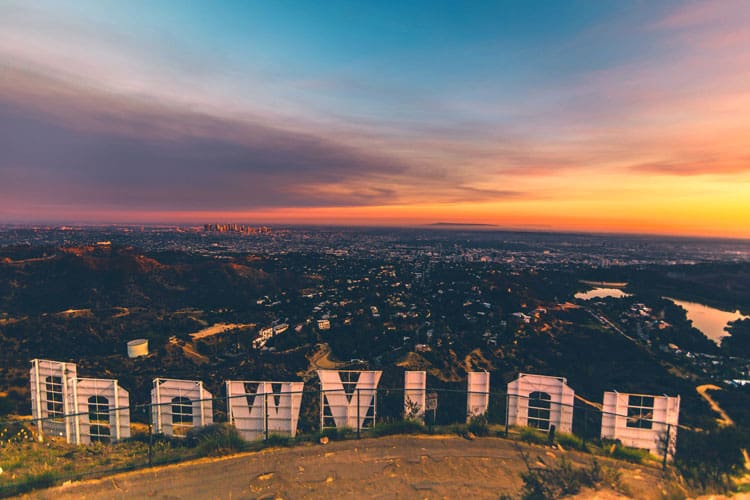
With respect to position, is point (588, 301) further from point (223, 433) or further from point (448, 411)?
point (223, 433)

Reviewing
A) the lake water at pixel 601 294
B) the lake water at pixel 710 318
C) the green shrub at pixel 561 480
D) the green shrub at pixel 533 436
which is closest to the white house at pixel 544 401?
the green shrub at pixel 533 436

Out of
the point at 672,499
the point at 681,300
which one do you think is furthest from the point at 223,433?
the point at 681,300

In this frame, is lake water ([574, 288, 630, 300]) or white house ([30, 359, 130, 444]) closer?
white house ([30, 359, 130, 444])

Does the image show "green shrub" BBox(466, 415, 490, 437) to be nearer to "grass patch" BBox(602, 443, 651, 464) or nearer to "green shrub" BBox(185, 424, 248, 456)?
"grass patch" BBox(602, 443, 651, 464)

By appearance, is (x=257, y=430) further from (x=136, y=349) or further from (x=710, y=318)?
(x=710, y=318)

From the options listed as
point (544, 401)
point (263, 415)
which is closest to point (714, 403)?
point (544, 401)

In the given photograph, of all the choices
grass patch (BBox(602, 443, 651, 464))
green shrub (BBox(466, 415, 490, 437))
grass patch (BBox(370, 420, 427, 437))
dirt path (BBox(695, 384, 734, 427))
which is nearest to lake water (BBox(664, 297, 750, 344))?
dirt path (BBox(695, 384, 734, 427))

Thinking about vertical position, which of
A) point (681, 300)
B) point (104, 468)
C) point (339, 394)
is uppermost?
point (339, 394)
